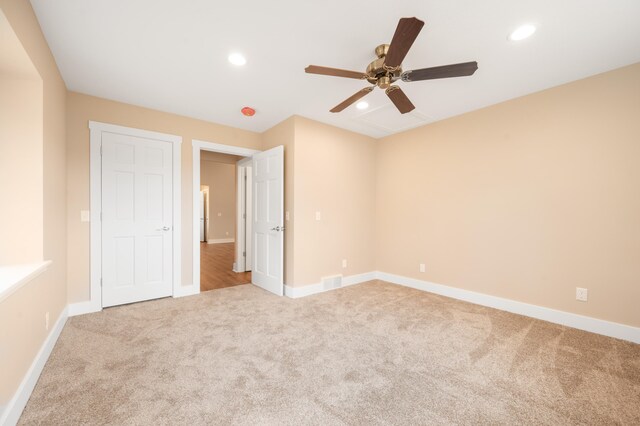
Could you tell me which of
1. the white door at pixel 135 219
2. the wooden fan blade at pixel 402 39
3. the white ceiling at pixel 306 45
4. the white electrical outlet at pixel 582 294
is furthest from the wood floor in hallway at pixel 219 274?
the white electrical outlet at pixel 582 294

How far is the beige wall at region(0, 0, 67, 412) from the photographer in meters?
1.47

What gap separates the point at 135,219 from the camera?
3.36 metres

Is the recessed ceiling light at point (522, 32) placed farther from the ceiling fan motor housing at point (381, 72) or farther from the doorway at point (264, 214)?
the doorway at point (264, 214)

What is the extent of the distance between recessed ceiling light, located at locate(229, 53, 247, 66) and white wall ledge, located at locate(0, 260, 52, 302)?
221cm

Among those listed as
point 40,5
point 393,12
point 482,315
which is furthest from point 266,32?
point 482,315

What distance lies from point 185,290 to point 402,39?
387cm

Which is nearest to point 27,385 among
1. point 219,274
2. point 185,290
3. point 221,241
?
point 185,290

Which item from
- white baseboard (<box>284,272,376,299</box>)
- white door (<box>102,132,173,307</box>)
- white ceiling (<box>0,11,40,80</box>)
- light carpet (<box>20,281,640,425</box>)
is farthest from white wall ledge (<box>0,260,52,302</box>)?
white baseboard (<box>284,272,376,299</box>)

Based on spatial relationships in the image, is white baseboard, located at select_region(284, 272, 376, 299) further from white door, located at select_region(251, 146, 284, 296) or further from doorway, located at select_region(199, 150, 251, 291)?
doorway, located at select_region(199, 150, 251, 291)

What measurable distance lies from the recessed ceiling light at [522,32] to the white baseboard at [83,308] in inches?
196

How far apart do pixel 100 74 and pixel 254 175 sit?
7.09 feet

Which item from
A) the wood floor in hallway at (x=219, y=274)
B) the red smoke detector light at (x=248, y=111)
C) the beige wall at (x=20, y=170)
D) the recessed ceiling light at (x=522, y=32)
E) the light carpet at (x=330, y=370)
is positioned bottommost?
the wood floor in hallway at (x=219, y=274)

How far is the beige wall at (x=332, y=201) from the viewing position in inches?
148

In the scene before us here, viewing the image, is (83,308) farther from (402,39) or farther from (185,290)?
(402,39)
